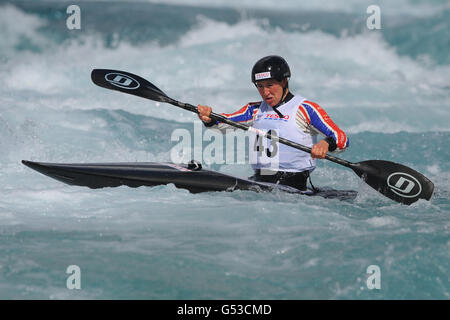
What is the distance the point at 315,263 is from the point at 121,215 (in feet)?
5.81

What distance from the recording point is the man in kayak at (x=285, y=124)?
5.05 m

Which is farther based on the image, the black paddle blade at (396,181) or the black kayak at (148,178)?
the black paddle blade at (396,181)

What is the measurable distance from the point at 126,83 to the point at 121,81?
6 cm

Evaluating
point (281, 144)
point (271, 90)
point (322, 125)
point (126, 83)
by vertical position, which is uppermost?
point (126, 83)

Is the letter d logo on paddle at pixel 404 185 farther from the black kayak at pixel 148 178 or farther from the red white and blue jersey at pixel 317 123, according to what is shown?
the black kayak at pixel 148 178

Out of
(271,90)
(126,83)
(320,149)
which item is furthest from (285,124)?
(126,83)

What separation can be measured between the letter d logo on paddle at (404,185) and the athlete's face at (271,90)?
4.24ft

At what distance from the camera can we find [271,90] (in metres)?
5.13

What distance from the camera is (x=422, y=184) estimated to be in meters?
5.31

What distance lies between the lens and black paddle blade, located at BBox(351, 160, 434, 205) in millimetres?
5285

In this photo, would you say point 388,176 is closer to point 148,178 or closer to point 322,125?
point 322,125

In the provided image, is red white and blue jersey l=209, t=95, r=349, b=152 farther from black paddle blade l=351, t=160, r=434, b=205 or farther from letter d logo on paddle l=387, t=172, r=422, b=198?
letter d logo on paddle l=387, t=172, r=422, b=198

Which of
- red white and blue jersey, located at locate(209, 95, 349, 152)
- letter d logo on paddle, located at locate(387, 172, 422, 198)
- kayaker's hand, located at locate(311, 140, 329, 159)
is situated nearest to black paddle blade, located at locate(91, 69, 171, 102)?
red white and blue jersey, located at locate(209, 95, 349, 152)

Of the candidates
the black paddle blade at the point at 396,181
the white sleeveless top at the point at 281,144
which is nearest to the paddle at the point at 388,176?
the black paddle blade at the point at 396,181
